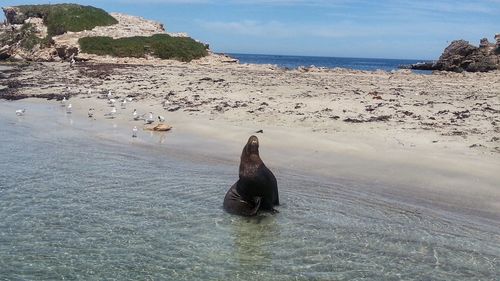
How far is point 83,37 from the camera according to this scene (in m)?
46.4

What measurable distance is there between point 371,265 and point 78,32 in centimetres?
4683

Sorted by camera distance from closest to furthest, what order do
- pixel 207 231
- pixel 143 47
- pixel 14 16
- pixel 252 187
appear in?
pixel 207 231 < pixel 252 187 < pixel 143 47 < pixel 14 16

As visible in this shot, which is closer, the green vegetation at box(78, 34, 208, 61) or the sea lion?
the sea lion

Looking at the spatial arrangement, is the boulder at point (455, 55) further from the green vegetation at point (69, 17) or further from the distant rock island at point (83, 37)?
the green vegetation at point (69, 17)

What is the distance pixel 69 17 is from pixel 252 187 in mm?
47682

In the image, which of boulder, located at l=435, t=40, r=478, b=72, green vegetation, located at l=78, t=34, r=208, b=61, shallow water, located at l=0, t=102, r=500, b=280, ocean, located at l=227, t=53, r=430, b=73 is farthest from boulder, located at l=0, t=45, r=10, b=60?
shallow water, located at l=0, t=102, r=500, b=280

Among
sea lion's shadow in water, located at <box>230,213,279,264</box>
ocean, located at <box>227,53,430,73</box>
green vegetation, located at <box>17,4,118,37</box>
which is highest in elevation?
green vegetation, located at <box>17,4,118,37</box>

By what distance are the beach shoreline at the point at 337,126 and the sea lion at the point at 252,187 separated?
7.82 feet

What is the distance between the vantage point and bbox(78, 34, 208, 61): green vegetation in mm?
43878

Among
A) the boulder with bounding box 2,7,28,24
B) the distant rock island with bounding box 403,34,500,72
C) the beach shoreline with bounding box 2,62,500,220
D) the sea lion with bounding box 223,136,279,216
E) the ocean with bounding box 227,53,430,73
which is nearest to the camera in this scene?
the sea lion with bounding box 223,136,279,216

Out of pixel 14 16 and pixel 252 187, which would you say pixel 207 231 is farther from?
→ pixel 14 16

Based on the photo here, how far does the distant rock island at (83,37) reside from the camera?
44312 mm

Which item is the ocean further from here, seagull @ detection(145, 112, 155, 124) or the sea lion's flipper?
the sea lion's flipper

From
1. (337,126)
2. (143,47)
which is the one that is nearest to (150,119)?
(337,126)
